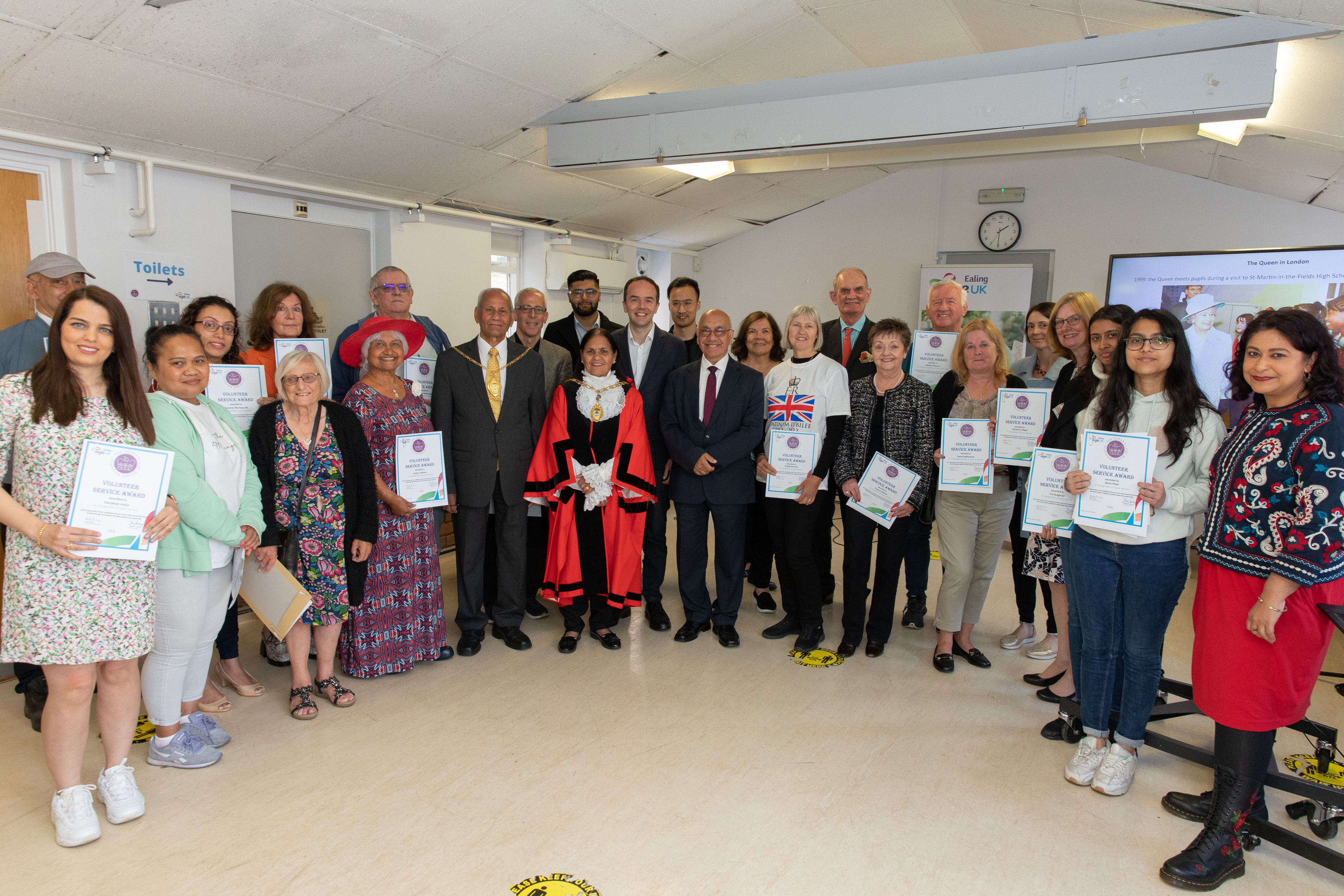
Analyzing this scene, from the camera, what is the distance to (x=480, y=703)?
3252 millimetres

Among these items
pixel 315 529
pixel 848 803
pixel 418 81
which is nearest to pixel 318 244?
pixel 418 81

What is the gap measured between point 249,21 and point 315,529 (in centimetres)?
199

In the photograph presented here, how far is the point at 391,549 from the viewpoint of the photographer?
3.38 metres

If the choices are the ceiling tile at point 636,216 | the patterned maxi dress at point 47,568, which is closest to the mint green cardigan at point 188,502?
the patterned maxi dress at point 47,568

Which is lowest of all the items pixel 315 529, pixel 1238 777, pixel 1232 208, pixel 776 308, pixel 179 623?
pixel 1238 777

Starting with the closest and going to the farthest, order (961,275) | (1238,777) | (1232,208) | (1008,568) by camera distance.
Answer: (1238,777) < (1008,568) < (1232,208) < (961,275)

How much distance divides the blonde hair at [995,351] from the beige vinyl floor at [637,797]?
137cm

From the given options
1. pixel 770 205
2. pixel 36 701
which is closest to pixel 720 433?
pixel 36 701

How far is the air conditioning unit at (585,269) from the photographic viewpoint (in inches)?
269

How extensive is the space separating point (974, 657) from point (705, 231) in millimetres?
5295

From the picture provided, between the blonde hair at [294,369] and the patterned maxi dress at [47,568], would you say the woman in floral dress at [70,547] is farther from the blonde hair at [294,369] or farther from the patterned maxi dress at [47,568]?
the blonde hair at [294,369]

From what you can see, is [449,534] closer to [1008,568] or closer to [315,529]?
[315,529]

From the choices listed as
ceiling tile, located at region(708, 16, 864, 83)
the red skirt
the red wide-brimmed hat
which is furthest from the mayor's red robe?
the red skirt

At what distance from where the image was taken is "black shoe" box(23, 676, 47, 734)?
9.78 ft
